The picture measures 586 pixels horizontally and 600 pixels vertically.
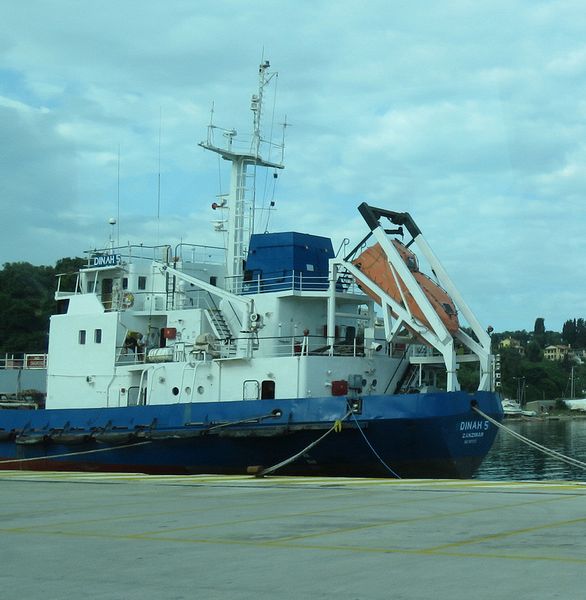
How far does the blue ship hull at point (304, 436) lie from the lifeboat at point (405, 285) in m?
1.97

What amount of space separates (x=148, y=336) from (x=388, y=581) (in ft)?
61.1

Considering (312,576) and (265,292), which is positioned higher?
(265,292)

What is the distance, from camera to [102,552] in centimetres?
709

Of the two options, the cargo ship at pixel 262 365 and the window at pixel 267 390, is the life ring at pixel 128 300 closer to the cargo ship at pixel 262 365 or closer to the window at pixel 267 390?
the cargo ship at pixel 262 365

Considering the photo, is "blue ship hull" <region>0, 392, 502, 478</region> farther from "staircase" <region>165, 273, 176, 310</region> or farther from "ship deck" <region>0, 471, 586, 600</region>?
"ship deck" <region>0, 471, 586, 600</region>

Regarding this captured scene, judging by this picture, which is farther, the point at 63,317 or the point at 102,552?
the point at 63,317

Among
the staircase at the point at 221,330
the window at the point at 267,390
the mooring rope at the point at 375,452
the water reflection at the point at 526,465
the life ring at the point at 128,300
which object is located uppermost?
the life ring at the point at 128,300

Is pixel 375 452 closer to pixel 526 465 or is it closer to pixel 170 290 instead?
pixel 170 290

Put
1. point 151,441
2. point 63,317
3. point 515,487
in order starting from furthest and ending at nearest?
point 63,317
point 151,441
point 515,487

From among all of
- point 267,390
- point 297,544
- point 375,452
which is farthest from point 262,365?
point 297,544

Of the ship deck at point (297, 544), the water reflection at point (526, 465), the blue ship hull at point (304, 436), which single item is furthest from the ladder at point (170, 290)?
the ship deck at point (297, 544)

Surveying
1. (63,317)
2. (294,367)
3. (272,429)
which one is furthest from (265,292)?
(63,317)

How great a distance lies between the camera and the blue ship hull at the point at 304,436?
62.8 ft

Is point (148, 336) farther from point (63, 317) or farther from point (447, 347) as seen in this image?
point (447, 347)
